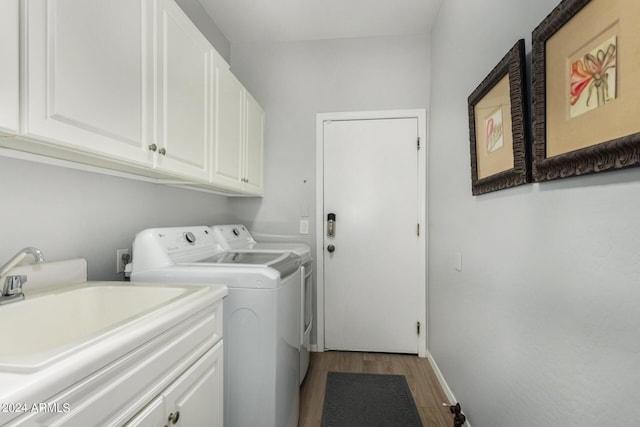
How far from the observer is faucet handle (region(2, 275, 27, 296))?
0.91 m

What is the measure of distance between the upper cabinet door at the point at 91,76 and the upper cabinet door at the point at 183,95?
0.29 ft

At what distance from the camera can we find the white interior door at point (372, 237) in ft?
8.64

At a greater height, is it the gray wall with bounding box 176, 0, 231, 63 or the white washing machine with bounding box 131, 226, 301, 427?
the gray wall with bounding box 176, 0, 231, 63

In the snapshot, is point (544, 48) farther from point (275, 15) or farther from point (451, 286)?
point (275, 15)

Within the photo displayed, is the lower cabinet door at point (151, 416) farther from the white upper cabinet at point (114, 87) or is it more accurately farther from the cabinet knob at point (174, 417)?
the white upper cabinet at point (114, 87)

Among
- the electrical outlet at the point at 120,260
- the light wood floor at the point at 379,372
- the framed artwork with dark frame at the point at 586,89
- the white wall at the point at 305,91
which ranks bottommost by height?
the light wood floor at the point at 379,372

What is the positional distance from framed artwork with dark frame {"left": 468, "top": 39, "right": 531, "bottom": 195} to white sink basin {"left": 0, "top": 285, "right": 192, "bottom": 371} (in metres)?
1.28

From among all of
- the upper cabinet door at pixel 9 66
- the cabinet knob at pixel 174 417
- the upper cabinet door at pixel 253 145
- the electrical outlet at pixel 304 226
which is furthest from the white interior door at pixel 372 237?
the upper cabinet door at pixel 9 66

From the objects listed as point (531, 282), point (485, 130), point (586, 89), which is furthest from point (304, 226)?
point (586, 89)

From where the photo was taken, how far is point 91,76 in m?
0.95

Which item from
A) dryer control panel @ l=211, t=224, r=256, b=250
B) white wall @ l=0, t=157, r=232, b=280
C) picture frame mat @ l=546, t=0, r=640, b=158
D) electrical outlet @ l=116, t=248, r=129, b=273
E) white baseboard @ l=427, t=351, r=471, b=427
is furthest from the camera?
dryer control panel @ l=211, t=224, r=256, b=250

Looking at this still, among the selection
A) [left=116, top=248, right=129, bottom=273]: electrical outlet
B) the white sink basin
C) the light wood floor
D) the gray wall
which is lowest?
the light wood floor

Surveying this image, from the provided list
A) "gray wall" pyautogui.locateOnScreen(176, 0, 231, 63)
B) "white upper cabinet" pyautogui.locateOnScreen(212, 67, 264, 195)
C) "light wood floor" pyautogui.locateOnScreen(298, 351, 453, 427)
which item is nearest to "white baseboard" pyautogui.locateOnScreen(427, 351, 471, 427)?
"light wood floor" pyautogui.locateOnScreen(298, 351, 453, 427)

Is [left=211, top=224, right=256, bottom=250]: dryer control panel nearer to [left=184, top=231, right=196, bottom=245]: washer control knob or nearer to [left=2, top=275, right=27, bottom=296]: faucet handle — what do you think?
[left=184, top=231, right=196, bottom=245]: washer control knob
